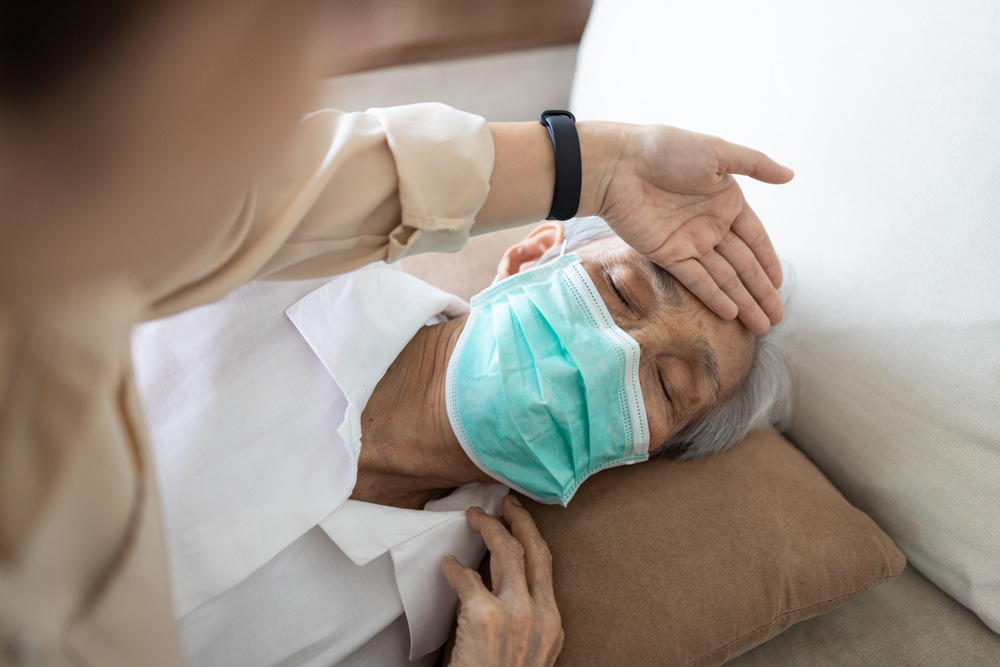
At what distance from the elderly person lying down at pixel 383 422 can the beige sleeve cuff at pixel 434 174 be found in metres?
0.36

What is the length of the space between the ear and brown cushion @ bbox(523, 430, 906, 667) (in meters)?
0.60

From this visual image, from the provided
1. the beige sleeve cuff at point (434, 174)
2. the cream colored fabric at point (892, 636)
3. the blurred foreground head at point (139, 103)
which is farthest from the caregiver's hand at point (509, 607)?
the blurred foreground head at point (139, 103)

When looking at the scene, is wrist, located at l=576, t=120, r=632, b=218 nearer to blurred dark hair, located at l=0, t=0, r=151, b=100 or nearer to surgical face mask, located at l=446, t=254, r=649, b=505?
surgical face mask, located at l=446, t=254, r=649, b=505

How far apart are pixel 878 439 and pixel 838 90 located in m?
0.79

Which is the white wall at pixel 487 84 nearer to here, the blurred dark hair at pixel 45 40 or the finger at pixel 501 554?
the finger at pixel 501 554

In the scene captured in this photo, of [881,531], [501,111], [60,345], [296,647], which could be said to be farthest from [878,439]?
[501,111]

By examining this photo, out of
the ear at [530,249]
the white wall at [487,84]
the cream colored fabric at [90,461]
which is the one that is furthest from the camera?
the white wall at [487,84]

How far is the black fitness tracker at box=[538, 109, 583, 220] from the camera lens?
105 cm

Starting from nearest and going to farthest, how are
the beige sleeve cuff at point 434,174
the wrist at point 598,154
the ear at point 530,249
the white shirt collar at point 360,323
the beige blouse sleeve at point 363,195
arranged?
the beige blouse sleeve at point 363,195 < the beige sleeve cuff at point 434,174 < the wrist at point 598,154 < the white shirt collar at point 360,323 < the ear at point 530,249

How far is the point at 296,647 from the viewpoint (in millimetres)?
1102

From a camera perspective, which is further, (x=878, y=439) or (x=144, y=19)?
(x=878, y=439)

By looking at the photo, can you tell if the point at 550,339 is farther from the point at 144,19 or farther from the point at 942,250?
the point at 144,19

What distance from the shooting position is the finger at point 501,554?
1072 millimetres

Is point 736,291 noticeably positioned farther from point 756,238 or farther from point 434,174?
point 434,174
